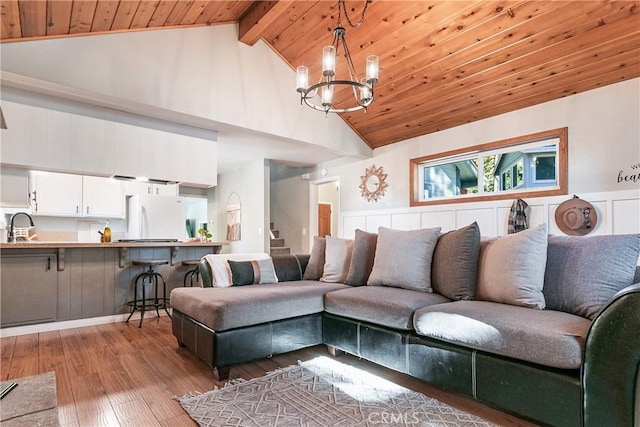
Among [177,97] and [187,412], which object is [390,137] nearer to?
[177,97]

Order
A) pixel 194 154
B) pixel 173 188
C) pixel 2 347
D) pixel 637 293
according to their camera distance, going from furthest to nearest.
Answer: pixel 173 188 < pixel 194 154 < pixel 2 347 < pixel 637 293

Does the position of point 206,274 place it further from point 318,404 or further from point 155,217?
point 155,217

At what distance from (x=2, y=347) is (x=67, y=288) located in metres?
0.83

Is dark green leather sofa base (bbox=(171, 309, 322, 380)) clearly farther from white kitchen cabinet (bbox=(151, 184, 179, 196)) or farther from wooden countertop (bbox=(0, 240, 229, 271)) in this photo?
white kitchen cabinet (bbox=(151, 184, 179, 196))

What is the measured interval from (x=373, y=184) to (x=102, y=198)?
455 centimetres

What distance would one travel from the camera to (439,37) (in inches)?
145

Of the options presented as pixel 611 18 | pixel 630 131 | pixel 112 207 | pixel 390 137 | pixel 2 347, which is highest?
pixel 611 18

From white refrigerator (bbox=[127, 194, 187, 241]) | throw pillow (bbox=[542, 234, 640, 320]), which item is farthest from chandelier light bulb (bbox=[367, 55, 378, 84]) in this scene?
white refrigerator (bbox=[127, 194, 187, 241])

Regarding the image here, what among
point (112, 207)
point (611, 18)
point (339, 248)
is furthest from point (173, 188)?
point (611, 18)

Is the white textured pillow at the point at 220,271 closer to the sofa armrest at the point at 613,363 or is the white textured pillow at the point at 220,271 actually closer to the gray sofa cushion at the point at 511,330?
the gray sofa cushion at the point at 511,330

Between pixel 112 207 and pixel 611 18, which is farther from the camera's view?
pixel 112 207

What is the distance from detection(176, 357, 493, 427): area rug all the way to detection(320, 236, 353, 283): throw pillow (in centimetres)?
110

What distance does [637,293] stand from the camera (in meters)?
1.46

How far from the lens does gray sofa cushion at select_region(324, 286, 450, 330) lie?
92.3 inches
